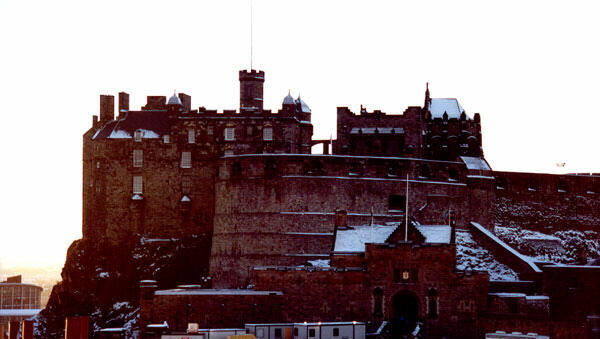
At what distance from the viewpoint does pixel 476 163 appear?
276 ft

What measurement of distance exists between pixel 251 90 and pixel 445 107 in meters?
18.3

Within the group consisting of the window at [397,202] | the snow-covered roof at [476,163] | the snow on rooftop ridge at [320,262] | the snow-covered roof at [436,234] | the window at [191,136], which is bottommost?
the snow on rooftop ridge at [320,262]

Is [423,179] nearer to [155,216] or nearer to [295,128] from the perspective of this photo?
[295,128]

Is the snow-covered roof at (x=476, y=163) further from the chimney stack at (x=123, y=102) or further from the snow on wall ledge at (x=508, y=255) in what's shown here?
the chimney stack at (x=123, y=102)

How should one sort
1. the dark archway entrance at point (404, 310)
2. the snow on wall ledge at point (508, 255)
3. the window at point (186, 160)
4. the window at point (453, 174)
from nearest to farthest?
the dark archway entrance at point (404, 310), the snow on wall ledge at point (508, 255), the window at point (453, 174), the window at point (186, 160)

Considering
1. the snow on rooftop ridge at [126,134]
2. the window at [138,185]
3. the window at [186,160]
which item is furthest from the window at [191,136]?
the window at [138,185]

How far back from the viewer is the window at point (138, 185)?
84.3 meters

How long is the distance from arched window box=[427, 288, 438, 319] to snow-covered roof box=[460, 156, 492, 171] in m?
19.8

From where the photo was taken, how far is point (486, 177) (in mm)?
83188

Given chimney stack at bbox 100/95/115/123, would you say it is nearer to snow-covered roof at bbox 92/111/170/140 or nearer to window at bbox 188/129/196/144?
snow-covered roof at bbox 92/111/170/140

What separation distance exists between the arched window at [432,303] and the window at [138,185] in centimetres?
2961

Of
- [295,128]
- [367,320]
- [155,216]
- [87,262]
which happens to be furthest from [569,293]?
[87,262]

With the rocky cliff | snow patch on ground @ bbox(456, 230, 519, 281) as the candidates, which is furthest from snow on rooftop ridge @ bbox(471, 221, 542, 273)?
the rocky cliff

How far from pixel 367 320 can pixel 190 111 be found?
93.4 feet
